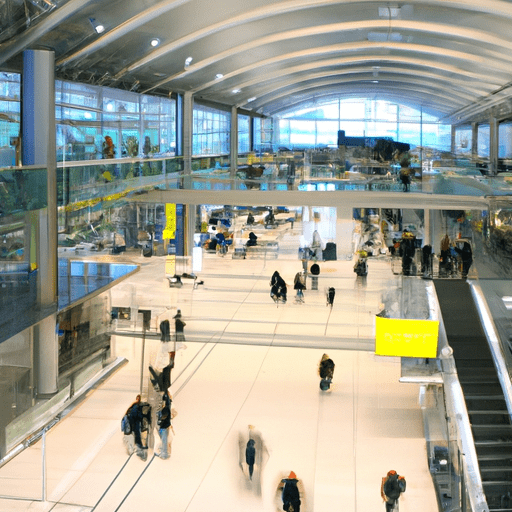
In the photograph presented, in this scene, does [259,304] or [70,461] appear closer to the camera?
[70,461]

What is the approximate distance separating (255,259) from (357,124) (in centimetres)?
840

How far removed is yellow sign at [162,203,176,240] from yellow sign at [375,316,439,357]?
9.82 meters

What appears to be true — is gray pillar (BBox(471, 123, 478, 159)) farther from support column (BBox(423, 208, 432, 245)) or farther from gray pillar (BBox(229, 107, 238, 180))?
gray pillar (BBox(229, 107, 238, 180))

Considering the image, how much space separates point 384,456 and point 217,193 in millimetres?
11062

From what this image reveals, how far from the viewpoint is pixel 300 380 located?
Result: 50.4 feet

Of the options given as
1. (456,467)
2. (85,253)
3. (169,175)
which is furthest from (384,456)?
(169,175)

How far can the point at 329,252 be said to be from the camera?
24031 mm

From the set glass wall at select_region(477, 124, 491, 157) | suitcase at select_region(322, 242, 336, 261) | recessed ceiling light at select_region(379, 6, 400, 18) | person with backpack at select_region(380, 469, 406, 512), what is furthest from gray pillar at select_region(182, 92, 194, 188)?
person with backpack at select_region(380, 469, 406, 512)

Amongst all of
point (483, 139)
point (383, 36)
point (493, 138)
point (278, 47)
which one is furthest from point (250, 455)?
point (483, 139)

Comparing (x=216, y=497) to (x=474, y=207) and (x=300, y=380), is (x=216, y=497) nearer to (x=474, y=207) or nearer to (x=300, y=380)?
Result: (x=300, y=380)

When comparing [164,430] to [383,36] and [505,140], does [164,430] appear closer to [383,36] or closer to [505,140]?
[383,36]

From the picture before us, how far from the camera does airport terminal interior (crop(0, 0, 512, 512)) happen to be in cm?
1077

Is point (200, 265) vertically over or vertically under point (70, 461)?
over

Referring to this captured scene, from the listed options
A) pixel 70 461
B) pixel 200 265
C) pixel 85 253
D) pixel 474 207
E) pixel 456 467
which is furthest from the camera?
pixel 200 265
